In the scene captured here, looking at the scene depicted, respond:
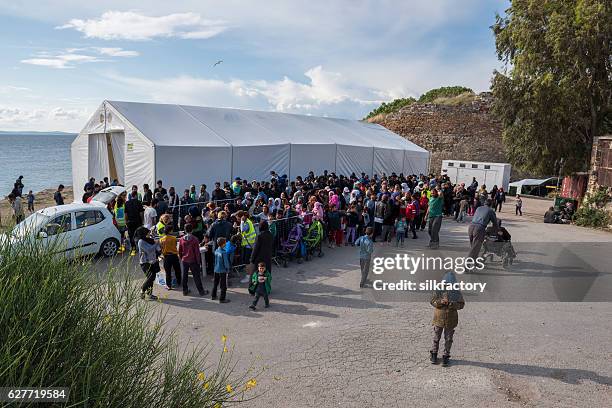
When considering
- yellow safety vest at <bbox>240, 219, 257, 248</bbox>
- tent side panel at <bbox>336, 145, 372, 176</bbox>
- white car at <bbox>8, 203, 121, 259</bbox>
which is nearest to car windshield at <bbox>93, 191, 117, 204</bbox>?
white car at <bbox>8, 203, 121, 259</bbox>

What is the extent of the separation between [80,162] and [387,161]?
15970mm

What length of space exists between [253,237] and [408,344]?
442cm

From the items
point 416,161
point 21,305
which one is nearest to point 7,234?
point 21,305

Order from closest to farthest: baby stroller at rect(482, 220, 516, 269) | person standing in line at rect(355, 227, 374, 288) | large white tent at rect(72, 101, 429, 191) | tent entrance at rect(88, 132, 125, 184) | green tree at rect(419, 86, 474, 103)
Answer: person standing in line at rect(355, 227, 374, 288), baby stroller at rect(482, 220, 516, 269), large white tent at rect(72, 101, 429, 191), tent entrance at rect(88, 132, 125, 184), green tree at rect(419, 86, 474, 103)

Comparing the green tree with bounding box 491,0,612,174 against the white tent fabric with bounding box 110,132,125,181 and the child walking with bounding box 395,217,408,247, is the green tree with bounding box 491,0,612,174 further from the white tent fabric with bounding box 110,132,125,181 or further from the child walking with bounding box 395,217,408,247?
the white tent fabric with bounding box 110,132,125,181

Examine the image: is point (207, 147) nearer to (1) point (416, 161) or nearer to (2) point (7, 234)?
(2) point (7, 234)

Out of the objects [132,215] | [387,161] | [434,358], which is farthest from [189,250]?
[387,161]

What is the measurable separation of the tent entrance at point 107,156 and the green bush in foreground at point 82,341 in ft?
49.1

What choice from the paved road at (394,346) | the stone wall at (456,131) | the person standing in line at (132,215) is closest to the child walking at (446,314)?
the paved road at (394,346)

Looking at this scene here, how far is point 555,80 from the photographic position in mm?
21797

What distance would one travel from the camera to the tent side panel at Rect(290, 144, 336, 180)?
814 inches

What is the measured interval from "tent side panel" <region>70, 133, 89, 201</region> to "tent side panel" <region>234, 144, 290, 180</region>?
6.34 m

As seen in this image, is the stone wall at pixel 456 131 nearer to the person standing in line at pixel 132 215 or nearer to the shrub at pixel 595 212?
the shrub at pixel 595 212

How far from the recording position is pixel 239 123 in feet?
67.6
